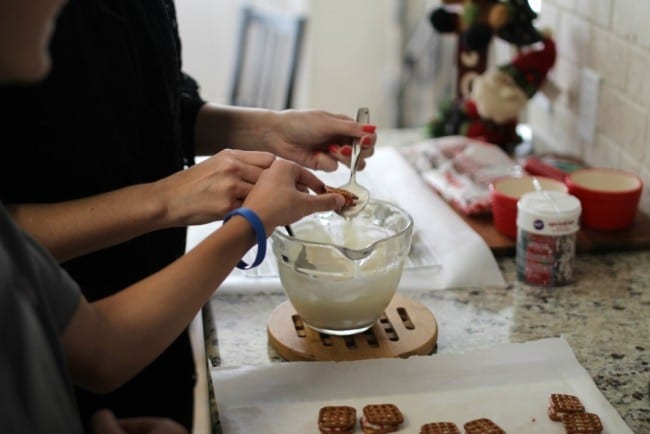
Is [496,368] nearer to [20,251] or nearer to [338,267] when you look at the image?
[338,267]

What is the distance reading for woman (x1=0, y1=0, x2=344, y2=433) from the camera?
0.71 meters

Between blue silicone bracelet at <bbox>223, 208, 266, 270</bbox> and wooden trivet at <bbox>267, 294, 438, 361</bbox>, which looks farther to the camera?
wooden trivet at <bbox>267, 294, 438, 361</bbox>

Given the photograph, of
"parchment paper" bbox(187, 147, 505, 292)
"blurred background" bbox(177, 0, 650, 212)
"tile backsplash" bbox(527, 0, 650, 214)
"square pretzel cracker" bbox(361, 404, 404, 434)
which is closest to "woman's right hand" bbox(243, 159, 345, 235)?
"square pretzel cracker" bbox(361, 404, 404, 434)

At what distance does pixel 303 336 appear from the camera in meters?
1.20

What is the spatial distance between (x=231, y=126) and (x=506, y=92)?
0.66 metres

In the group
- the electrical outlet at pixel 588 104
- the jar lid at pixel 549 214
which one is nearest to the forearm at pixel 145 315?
the jar lid at pixel 549 214

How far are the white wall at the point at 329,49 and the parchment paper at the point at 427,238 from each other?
1496 millimetres

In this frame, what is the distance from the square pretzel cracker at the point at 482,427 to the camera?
979 mm

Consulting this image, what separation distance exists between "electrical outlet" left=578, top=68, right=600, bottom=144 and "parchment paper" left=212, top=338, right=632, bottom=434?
72 cm

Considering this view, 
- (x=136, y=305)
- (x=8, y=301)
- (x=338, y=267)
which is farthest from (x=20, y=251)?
(x=338, y=267)

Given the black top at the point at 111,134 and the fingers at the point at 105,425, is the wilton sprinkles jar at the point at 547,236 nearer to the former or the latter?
the black top at the point at 111,134

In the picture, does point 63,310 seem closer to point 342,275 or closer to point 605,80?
point 342,275

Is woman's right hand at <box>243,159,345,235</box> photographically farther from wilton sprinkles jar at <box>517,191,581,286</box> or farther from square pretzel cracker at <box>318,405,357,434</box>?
wilton sprinkles jar at <box>517,191,581,286</box>

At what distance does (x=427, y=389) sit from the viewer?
1075 millimetres
